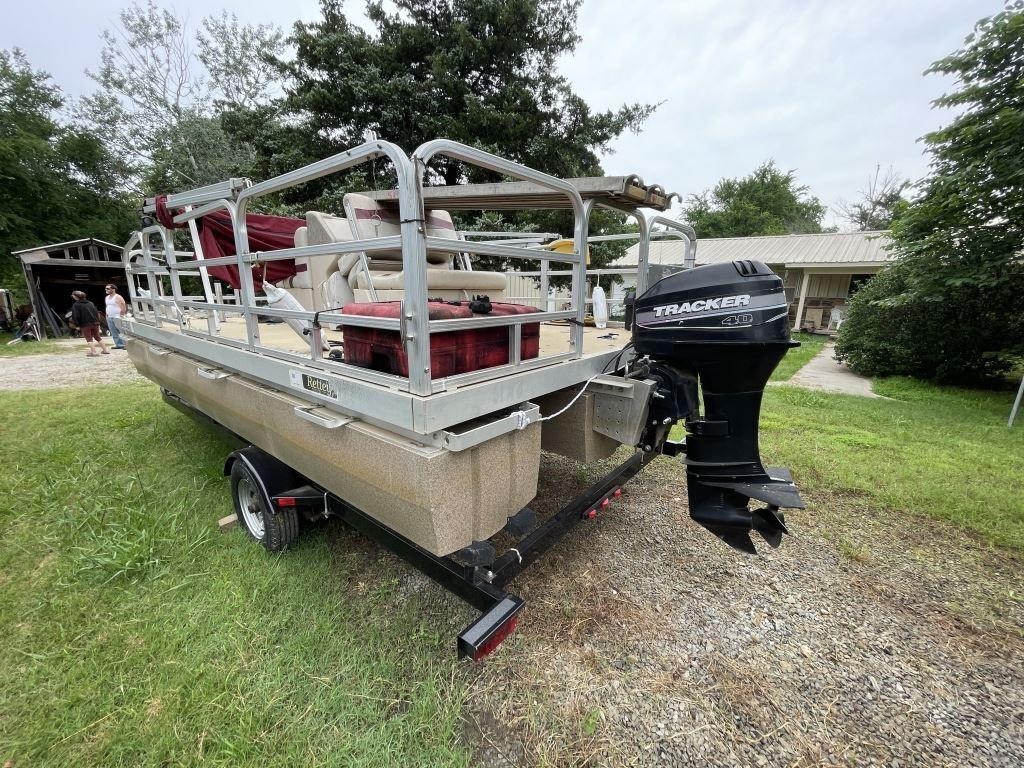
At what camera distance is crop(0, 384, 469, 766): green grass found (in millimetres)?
1651

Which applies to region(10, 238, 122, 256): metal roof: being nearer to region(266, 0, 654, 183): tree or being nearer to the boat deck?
region(266, 0, 654, 183): tree

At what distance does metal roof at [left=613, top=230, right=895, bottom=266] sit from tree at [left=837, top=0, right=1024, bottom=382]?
286 inches

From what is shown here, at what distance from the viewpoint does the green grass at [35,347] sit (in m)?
11.0

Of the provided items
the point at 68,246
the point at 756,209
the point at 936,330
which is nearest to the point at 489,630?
the point at 936,330

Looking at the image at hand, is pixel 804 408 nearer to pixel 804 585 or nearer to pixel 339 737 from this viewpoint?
pixel 804 585

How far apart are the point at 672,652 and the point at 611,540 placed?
91cm

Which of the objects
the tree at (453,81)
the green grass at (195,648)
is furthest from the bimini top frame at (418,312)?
the tree at (453,81)

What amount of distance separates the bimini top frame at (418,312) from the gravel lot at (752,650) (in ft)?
3.88

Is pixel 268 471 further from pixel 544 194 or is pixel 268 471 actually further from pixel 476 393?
pixel 544 194

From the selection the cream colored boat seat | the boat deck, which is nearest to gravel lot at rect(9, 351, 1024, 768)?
the boat deck

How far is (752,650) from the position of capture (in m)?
2.06

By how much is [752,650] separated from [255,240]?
16.4 ft

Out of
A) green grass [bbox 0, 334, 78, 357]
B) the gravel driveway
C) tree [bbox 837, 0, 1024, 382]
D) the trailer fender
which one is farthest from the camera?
green grass [bbox 0, 334, 78, 357]

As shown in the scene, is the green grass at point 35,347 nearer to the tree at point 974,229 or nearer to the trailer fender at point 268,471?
the trailer fender at point 268,471
